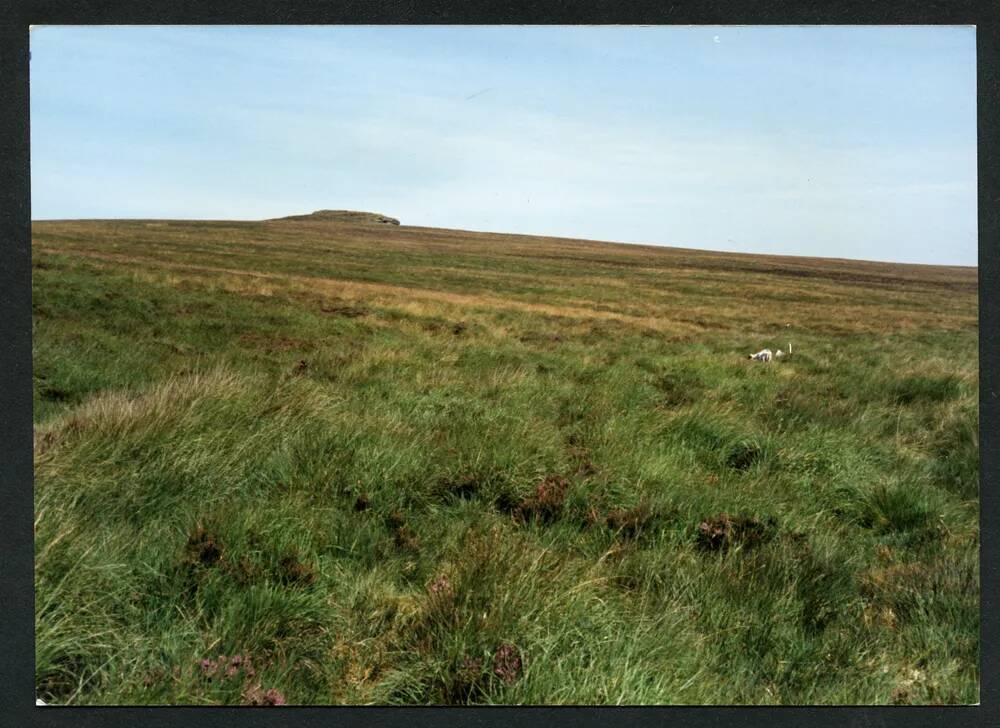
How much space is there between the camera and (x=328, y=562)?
3.79m

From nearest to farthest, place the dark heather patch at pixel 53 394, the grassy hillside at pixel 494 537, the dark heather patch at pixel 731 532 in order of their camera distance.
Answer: the grassy hillside at pixel 494 537, the dark heather patch at pixel 731 532, the dark heather patch at pixel 53 394

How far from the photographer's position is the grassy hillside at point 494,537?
3.02 meters

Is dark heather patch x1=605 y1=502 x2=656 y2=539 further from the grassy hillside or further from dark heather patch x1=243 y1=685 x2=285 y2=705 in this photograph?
dark heather patch x1=243 y1=685 x2=285 y2=705

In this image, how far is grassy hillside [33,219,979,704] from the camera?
3.02 metres

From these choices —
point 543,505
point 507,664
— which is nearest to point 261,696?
point 507,664

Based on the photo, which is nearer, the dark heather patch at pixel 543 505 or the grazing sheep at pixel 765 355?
the dark heather patch at pixel 543 505

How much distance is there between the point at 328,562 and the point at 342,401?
251 cm

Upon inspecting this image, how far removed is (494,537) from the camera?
3.65m

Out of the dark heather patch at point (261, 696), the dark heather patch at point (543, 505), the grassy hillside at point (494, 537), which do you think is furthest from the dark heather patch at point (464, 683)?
the dark heather patch at point (543, 505)

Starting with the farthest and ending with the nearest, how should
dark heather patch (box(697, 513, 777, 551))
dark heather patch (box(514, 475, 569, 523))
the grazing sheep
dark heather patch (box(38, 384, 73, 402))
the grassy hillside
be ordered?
the grazing sheep < dark heather patch (box(38, 384, 73, 402)) < dark heather patch (box(514, 475, 569, 523)) < dark heather patch (box(697, 513, 777, 551)) < the grassy hillside

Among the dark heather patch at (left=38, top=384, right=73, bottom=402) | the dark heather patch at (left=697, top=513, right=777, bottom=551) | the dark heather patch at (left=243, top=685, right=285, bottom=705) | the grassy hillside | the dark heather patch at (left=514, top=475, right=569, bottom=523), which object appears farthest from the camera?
the dark heather patch at (left=38, top=384, right=73, bottom=402)

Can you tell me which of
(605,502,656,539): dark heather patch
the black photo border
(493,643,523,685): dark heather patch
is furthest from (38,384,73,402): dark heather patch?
(493,643,523,685): dark heather patch

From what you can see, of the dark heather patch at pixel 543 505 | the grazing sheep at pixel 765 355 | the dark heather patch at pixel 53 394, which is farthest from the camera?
the grazing sheep at pixel 765 355
